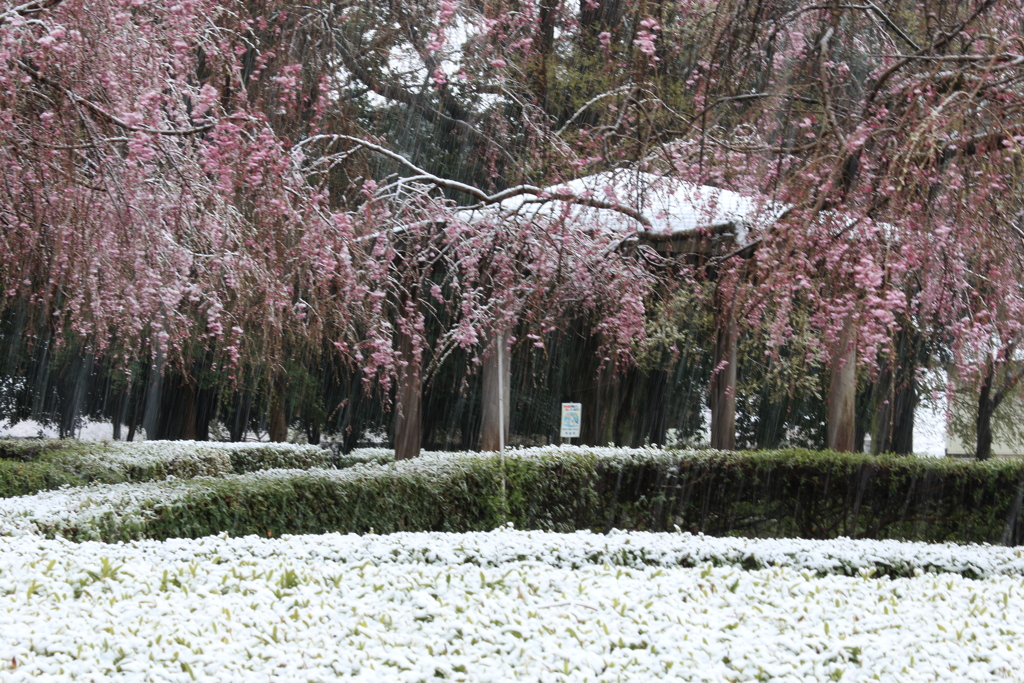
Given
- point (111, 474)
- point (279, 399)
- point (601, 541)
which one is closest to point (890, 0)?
point (601, 541)

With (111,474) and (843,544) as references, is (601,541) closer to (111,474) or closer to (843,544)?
(843,544)

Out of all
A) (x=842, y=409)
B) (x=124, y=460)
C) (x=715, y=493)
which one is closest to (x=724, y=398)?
(x=842, y=409)

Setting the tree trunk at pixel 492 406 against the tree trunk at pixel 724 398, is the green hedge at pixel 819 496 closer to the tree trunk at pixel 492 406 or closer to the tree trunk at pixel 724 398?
the tree trunk at pixel 724 398

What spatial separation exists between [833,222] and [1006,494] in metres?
4.48

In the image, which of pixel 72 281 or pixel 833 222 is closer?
pixel 833 222

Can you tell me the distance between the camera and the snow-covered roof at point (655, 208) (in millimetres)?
6451

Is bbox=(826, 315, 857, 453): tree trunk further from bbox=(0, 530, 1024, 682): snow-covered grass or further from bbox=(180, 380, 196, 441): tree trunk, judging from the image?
bbox=(180, 380, 196, 441): tree trunk

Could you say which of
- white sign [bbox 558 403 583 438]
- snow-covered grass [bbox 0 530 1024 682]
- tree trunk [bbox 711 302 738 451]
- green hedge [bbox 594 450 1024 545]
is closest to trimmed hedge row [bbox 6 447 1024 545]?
green hedge [bbox 594 450 1024 545]

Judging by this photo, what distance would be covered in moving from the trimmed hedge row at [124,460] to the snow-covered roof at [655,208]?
357 centimetres

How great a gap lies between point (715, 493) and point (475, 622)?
20.7ft

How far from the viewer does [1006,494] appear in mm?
8062

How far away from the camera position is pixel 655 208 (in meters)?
8.49

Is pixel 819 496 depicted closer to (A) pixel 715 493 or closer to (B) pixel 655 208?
(A) pixel 715 493

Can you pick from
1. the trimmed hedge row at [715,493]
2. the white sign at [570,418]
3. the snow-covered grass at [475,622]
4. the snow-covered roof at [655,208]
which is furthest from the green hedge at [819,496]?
the snow-covered grass at [475,622]
